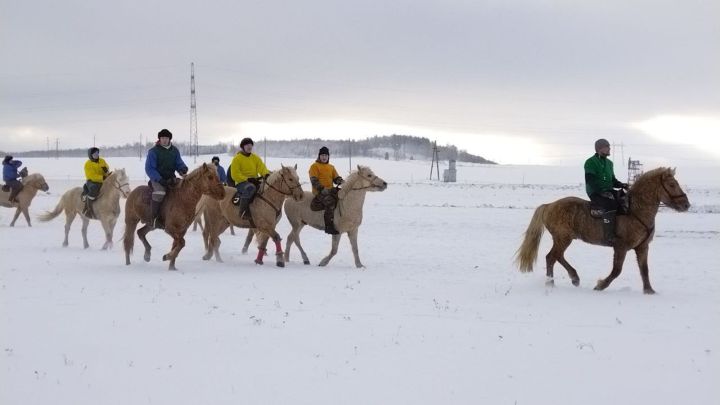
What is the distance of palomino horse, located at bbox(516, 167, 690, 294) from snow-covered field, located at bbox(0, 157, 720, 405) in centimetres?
43

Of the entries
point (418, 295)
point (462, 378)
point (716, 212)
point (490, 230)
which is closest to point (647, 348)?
point (462, 378)

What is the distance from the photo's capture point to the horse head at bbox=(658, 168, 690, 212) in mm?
9766

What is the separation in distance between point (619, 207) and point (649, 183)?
577 mm

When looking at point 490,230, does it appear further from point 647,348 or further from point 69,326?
point 69,326

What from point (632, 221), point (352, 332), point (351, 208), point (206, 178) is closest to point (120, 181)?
point (206, 178)

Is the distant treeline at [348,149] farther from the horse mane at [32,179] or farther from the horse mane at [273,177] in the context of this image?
the horse mane at [273,177]

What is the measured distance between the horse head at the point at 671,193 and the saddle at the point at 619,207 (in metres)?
0.49

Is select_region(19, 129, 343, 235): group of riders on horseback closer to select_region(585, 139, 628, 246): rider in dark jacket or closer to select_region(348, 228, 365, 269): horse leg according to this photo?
select_region(348, 228, 365, 269): horse leg

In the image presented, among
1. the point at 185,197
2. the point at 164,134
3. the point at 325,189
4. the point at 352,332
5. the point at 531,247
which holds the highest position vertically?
the point at 164,134

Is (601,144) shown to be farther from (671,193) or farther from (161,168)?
(161,168)

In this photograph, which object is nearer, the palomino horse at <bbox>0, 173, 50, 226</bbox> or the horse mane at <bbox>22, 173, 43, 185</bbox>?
the palomino horse at <bbox>0, 173, 50, 226</bbox>

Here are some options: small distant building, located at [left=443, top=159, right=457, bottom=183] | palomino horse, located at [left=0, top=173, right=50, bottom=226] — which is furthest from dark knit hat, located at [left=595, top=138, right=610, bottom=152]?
small distant building, located at [left=443, top=159, right=457, bottom=183]

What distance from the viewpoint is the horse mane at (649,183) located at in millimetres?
9876

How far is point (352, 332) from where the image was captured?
6.75 m
